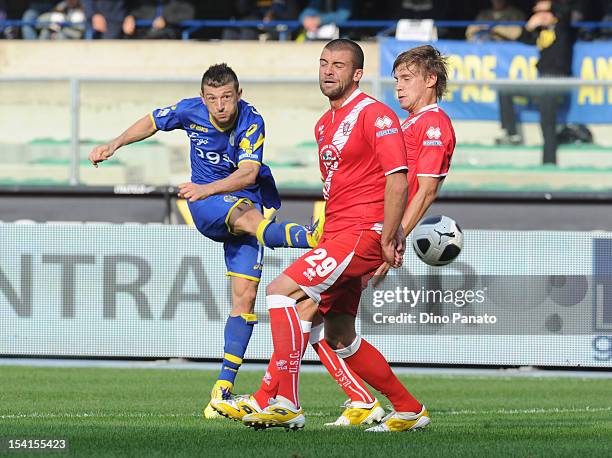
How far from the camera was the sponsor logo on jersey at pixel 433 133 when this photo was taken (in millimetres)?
8016

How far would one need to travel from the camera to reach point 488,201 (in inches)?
617

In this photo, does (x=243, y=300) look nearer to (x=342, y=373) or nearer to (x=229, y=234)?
(x=229, y=234)

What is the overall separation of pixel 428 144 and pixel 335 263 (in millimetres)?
1255

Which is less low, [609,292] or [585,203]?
[585,203]

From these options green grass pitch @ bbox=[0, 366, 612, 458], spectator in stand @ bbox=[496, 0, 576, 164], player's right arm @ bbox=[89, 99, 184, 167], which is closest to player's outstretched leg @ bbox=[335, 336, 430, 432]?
green grass pitch @ bbox=[0, 366, 612, 458]

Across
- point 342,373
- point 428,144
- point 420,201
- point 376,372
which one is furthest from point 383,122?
point 342,373

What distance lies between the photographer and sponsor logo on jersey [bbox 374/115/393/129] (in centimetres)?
710

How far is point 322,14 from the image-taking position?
20734 millimetres

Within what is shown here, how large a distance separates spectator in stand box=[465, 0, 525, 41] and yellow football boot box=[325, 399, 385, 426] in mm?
11227

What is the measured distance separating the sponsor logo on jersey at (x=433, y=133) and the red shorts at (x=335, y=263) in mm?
1049

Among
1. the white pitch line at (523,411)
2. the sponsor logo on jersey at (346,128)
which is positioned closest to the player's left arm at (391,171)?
the sponsor logo on jersey at (346,128)

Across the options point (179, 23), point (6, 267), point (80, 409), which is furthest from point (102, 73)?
point (80, 409)

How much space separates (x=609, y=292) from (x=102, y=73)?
9991mm

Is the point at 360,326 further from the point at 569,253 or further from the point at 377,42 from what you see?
the point at 377,42
